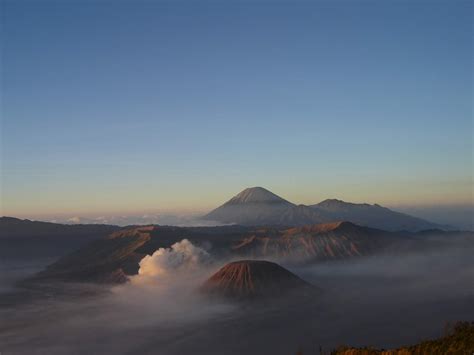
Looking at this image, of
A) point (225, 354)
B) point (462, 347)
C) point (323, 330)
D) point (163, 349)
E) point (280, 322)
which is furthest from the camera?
point (280, 322)

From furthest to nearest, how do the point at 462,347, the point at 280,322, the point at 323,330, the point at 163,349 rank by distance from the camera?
the point at 280,322, the point at 323,330, the point at 163,349, the point at 462,347

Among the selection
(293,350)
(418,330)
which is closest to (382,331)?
(418,330)

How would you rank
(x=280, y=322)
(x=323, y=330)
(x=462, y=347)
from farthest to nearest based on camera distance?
(x=280, y=322) < (x=323, y=330) < (x=462, y=347)

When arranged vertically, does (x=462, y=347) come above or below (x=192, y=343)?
above

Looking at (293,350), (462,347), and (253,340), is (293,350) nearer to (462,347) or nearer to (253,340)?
(253,340)

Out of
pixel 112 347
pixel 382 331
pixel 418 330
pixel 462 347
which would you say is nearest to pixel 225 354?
pixel 112 347

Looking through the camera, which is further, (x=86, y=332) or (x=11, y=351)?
(x=86, y=332)

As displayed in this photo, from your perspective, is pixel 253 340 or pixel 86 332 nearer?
pixel 253 340

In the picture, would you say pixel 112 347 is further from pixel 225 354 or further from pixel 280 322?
pixel 280 322

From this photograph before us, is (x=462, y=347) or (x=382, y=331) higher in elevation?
(x=462, y=347)
